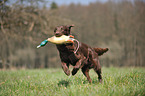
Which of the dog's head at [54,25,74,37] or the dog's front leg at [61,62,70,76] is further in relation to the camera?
the dog's front leg at [61,62,70,76]

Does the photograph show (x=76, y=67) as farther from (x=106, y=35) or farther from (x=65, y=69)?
(x=106, y=35)

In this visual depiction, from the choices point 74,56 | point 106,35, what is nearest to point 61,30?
point 74,56

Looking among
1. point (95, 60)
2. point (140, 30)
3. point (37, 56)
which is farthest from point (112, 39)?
point (95, 60)

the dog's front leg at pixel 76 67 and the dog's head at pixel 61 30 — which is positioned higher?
the dog's head at pixel 61 30

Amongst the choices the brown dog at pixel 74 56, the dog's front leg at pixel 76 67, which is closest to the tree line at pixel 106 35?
the brown dog at pixel 74 56

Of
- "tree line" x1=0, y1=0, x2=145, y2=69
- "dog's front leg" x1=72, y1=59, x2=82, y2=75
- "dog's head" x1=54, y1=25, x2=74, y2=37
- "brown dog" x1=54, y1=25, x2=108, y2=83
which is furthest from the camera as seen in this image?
"tree line" x1=0, y1=0, x2=145, y2=69

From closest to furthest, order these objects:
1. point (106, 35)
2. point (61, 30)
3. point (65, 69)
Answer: point (61, 30) < point (65, 69) < point (106, 35)

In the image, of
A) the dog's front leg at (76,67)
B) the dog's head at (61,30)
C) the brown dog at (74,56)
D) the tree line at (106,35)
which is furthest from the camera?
the tree line at (106,35)

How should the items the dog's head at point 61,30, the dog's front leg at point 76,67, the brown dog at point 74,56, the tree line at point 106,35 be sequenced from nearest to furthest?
the dog's head at point 61,30 → the brown dog at point 74,56 → the dog's front leg at point 76,67 → the tree line at point 106,35

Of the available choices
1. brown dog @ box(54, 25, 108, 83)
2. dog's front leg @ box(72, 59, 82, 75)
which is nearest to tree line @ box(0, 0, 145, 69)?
brown dog @ box(54, 25, 108, 83)

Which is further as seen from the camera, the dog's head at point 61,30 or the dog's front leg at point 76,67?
the dog's front leg at point 76,67

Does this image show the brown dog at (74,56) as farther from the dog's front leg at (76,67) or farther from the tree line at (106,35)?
the tree line at (106,35)

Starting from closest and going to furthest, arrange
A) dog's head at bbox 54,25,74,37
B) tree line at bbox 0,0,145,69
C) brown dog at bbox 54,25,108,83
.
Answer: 1. dog's head at bbox 54,25,74,37
2. brown dog at bbox 54,25,108,83
3. tree line at bbox 0,0,145,69

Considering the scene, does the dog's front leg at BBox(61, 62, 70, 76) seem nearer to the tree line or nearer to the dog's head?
the dog's head
